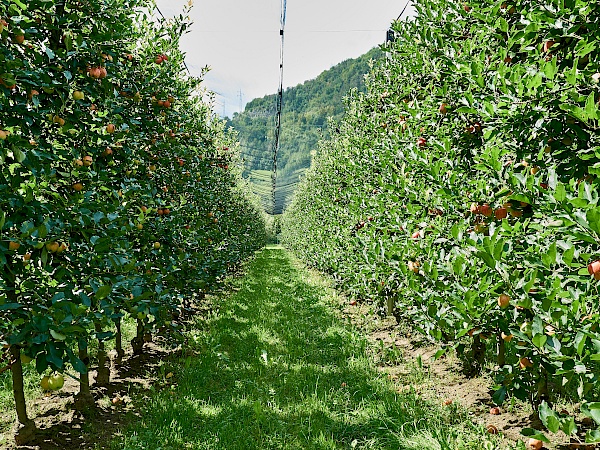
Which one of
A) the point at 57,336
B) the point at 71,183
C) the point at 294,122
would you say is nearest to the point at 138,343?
the point at 71,183

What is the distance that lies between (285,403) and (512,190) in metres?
2.74

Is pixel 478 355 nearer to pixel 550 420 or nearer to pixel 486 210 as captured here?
pixel 486 210

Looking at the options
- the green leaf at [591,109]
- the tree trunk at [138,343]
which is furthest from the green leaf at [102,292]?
the tree trunk at [138,343]

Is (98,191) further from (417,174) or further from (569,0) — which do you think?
(569,0)

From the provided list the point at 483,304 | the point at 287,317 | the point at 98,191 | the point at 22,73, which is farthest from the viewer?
the point at 287,317

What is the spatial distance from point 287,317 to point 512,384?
5026 millimetres

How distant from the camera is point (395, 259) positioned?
4.22 metres

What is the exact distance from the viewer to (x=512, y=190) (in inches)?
93.5

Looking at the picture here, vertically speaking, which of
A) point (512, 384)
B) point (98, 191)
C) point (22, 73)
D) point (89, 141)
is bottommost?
point (512, 384)

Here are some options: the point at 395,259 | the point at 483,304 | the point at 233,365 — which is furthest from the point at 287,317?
the point at 483,304

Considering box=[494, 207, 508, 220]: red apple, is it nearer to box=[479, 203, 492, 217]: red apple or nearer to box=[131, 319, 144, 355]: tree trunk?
box=[479, 203, 492, 217]: red apple

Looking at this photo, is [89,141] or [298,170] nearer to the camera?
[89,141]

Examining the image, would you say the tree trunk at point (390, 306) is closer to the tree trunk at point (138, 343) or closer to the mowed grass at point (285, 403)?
the mowed grass at point (285, 403)

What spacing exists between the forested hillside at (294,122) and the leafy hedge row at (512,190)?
135 ft
